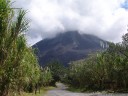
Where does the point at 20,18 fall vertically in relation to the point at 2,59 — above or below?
above

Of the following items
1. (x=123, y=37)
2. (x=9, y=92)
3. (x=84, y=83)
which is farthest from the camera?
(x=84, y=83)

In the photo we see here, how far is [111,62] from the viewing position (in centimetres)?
10525

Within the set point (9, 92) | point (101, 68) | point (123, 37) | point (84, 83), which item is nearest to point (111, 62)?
point (101, 68)

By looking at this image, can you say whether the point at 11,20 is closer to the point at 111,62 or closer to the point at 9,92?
the point at 9,92

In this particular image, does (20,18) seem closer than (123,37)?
Yes

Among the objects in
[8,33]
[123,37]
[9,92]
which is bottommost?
[9,92]

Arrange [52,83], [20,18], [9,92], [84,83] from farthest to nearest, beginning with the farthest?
[52,83]
[84,83]
[9,92]
[20,18]

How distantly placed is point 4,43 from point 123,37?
230ft

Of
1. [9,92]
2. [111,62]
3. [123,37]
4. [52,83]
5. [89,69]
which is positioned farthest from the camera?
[52,83]

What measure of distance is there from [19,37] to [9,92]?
6.65 m

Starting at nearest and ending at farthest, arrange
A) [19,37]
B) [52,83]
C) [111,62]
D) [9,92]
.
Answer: [19,37] → [9,92] → [111,62] → [52,83]

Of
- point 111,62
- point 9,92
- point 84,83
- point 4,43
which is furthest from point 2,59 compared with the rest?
point 84,83

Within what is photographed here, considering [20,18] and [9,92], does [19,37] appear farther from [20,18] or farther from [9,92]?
[9,92]

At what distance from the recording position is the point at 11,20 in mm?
25688
